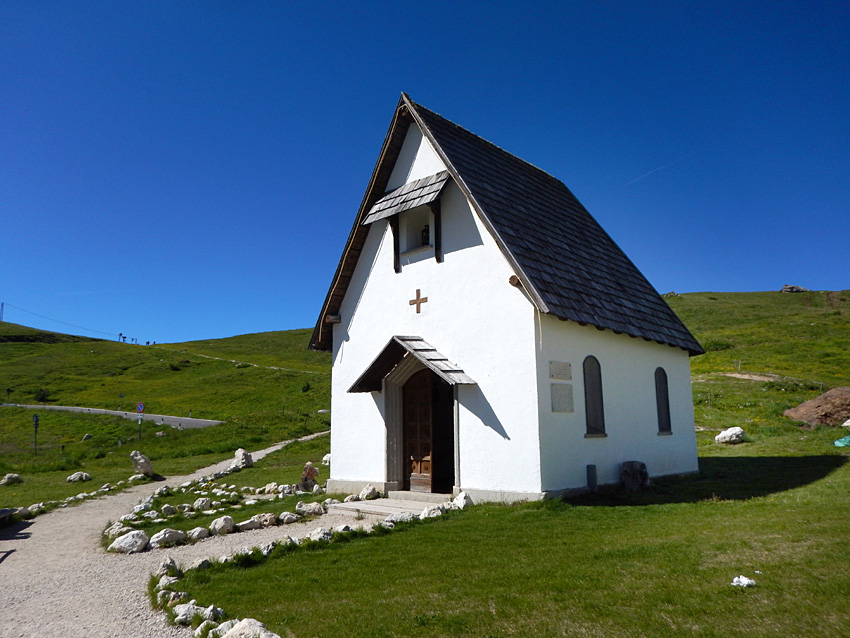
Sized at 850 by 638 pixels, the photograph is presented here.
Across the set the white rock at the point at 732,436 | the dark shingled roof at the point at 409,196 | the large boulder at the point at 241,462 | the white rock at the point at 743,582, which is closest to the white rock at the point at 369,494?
the dark shingled roof at the point at 409,196

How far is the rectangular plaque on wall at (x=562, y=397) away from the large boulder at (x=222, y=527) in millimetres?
6698

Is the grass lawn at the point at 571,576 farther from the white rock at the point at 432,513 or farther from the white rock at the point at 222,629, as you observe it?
the white rock at the point at 222,629

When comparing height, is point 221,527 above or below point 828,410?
below

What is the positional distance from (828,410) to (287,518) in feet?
71.5

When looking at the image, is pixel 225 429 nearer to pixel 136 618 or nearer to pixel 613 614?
pixel 136 618

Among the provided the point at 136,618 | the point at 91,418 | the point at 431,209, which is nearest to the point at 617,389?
the point at 431,209

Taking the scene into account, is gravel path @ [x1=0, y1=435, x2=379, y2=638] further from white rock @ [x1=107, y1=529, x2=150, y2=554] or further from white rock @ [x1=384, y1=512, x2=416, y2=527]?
white rock @ [x1=384, y1=512, x2=416, y2=527]

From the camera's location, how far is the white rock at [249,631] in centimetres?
483

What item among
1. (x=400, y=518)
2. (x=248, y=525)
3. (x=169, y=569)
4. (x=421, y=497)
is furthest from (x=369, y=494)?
(x=169, y=569)

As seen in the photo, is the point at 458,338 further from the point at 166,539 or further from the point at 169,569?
the point at 169,569

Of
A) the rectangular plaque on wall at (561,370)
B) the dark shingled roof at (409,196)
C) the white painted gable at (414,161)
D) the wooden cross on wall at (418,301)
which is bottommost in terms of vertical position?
the rectangular plaque on wall at (561,370)

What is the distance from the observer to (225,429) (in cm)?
3316

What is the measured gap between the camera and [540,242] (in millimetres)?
13992

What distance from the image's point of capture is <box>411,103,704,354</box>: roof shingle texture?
1285cm
